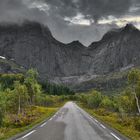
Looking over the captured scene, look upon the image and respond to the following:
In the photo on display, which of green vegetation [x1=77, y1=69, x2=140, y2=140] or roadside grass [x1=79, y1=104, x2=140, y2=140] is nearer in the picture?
roadside grass [x1=79, y1=104, x2=140, y2=140]

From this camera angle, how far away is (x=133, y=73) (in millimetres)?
81250

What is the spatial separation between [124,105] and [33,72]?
3837 cm

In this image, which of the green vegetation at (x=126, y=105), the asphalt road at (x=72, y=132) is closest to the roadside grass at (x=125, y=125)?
the green vegetation at (x=126, y=105)

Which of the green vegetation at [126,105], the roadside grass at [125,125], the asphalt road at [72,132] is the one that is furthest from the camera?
the green vegetation at [126,105]

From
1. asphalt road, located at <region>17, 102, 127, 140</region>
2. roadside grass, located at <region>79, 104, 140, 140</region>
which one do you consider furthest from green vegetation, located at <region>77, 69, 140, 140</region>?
asphalt road, located at <region>17, 102, 127, 140</region>

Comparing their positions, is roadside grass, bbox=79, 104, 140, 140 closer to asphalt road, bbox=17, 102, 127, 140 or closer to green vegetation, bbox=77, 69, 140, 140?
green vegetation, bbox=77, 69, 140, 140

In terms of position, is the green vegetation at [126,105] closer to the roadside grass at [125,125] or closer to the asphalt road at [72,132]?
the roadside grass at [125,125]

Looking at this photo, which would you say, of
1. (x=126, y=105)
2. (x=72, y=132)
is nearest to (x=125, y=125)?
(x=72, y=132)

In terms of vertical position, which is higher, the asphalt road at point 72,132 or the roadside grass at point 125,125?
the asphalt road at point 72,132

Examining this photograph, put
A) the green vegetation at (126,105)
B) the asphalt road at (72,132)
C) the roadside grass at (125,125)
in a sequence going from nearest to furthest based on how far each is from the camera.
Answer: the asphalt road at (72,132) → the roadside grass at (125,125) → the green vegetation at (126,105)

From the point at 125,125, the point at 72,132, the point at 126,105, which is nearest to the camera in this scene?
the point at 72,132

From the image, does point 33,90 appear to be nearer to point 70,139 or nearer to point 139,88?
point 139,88

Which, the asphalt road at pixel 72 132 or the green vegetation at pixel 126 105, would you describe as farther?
the green vegetation at pixel 126 105

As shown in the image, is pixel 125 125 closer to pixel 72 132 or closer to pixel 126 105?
pixel 72 132
